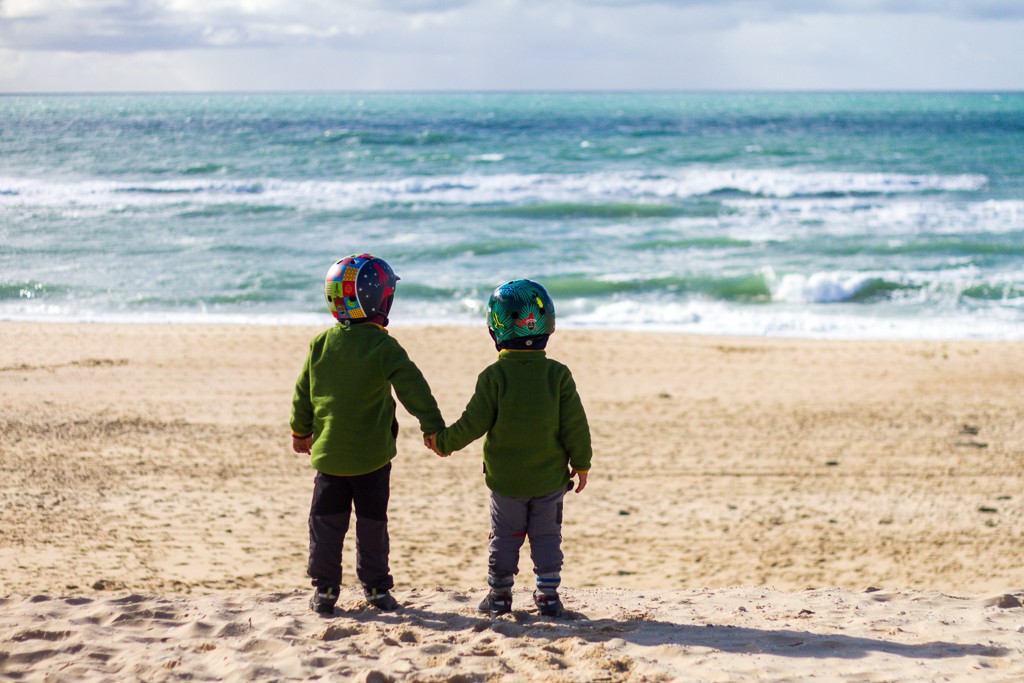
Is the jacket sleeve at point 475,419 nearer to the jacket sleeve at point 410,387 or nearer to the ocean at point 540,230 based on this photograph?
the jacket sleeve at point 410,387

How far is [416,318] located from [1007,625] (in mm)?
11703

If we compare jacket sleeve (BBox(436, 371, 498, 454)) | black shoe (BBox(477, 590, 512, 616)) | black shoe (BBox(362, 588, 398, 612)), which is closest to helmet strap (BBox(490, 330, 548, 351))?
jacket sleeve (BBox(436, 371, 498, 454))

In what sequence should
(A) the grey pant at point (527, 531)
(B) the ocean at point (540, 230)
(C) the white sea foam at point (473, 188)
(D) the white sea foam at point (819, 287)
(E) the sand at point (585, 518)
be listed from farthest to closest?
(C) the white sea foam at point (473, 188), (D) the white sea foam at point (819, 287), (B) the ocean at point (540, 230), (A) the grey pant at point (527, 531), (E) the sand at point (585, 518)

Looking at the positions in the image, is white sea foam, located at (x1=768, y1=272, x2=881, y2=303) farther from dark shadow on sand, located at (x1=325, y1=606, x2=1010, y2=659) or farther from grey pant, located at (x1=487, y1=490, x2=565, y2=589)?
grey pant, located at (x1=487, y1=490, x2=565, y2=589)

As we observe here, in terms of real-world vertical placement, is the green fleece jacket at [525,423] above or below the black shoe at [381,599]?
above

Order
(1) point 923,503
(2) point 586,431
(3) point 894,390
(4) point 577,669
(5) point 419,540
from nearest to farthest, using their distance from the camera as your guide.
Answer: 1. (4) point 577,669
2. (2) point 586,431
3. (5) point 419,540
4. (1) point 923,503
5. (3) point 894,390

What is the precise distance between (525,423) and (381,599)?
3.57 ft

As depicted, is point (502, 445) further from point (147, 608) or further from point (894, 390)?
point (894, 390)

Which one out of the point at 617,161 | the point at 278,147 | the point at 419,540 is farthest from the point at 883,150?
the point at 419,540

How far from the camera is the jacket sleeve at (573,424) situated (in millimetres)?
3994

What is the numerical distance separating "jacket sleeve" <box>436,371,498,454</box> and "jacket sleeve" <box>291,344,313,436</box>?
631 millimetres

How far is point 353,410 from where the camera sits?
4.06 meters

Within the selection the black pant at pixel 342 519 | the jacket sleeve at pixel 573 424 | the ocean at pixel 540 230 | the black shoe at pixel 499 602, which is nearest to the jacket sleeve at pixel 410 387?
the black pant at pixel 342 519

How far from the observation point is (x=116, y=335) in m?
13.1
